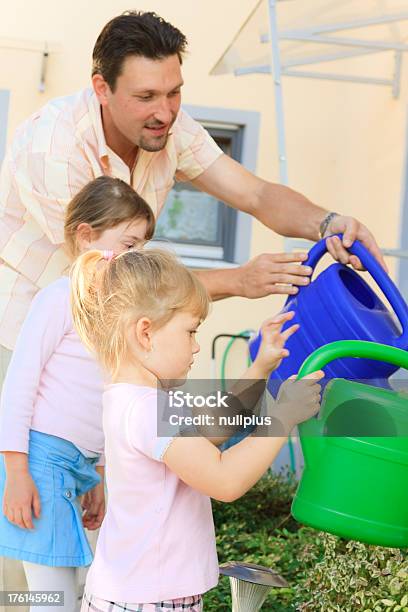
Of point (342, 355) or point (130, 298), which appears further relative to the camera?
point (130, 298)

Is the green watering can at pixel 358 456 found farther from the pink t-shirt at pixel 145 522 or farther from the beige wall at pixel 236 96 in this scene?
the beige wall at pixel 236 96

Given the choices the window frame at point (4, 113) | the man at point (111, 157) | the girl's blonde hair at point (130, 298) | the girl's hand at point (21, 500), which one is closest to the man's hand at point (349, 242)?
the man at point (111, 157)

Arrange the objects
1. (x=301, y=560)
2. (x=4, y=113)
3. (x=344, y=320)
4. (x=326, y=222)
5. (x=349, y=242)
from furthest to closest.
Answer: (x=4, y=113) < (x=301, y=560) < (x=326, y=222) < (x=349, y=242) < (x=344, y=320)

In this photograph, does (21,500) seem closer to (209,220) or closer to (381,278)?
(381,278)

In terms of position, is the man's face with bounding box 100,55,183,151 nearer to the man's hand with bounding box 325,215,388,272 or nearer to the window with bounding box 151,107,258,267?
the man's hand with bounding box 325,215,388,272

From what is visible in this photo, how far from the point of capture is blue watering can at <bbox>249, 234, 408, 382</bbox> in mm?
1781

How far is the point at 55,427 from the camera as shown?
2096mm

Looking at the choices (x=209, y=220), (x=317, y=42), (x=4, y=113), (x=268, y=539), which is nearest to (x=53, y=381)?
(x=268, y=539)

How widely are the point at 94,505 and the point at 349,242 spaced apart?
0.87 meters

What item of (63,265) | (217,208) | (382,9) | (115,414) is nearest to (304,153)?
(217,208)

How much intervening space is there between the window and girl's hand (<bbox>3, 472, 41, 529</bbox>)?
9.84ft

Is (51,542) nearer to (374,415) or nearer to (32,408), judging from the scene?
(32,408)

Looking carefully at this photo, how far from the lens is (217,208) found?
5141 mm

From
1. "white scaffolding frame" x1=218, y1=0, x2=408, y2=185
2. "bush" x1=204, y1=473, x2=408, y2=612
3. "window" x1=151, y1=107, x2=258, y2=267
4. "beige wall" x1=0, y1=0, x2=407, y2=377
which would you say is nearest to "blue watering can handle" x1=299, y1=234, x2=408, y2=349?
"bush" x1=204, y1=473, x2=408, y2=612
